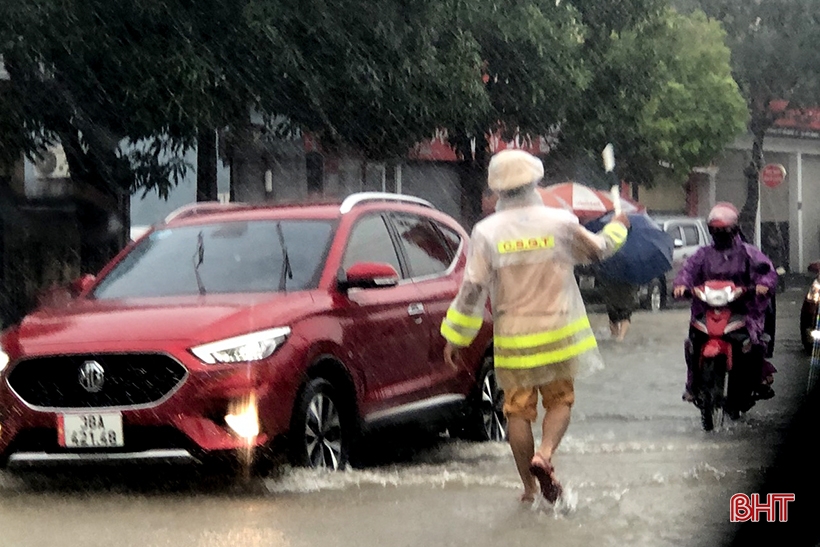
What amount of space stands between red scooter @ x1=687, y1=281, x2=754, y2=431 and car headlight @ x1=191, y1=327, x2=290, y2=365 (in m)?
4.00

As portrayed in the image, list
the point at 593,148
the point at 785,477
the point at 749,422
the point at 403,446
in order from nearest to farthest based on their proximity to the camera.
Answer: the point at 785,477 → the point at 403,446 → the point at 749,422 → the point at 593,148

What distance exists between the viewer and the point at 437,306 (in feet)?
30.7

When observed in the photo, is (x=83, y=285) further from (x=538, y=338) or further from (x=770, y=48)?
(x=770, y=48)

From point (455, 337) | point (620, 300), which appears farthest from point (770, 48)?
point (455, 337)

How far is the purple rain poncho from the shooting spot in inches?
414

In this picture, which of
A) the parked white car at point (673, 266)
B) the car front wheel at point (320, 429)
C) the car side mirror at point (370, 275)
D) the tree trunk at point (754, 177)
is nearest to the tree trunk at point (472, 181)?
the parked white car at point (673, 266)

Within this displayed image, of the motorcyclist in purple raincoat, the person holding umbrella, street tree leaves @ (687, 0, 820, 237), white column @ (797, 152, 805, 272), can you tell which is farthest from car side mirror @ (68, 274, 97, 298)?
white column @ (797, 152, 805, 272)

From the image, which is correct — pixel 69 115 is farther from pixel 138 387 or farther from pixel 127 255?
pixel 138 387

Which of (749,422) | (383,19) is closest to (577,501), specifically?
(749,422)

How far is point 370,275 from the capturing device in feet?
26.5

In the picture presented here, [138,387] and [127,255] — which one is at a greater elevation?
[127,255]

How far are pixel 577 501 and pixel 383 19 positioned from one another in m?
10.5

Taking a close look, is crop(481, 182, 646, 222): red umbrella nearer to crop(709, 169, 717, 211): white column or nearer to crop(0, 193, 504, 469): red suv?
crop(0, 193, 504, 469): red suv

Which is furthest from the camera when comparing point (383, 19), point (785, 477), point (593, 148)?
point (593, 148)
